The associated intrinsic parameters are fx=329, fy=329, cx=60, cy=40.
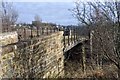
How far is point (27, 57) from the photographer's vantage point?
12.1 ft

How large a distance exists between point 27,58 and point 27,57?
1 centimetres

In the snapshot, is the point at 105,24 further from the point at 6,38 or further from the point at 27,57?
the point at 6,38

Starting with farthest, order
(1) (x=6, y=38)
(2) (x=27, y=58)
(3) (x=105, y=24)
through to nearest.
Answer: (3) (x=105, y=24)
(2) (x=27, y=58)
(1) (x=6, y=38)

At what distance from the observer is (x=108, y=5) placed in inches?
211

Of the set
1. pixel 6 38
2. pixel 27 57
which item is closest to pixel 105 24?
pixel 27 57

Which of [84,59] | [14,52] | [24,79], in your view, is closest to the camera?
[14,52]

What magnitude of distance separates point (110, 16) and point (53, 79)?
4.47 feet

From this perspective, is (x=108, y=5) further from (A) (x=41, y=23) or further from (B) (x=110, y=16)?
(A) (x=41, y=23)

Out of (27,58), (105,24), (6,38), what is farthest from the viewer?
(105,24)

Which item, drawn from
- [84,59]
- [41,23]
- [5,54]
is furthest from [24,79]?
[84,59]

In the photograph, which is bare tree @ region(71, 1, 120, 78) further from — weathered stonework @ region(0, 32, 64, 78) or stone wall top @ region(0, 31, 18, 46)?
stone wall top @ region(0, 31, 18, 46)

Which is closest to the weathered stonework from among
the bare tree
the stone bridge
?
the stone bridge

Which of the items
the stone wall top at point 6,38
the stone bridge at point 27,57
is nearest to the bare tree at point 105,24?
the stone bridge at point 27,57

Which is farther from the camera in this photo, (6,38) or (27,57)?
(27,57)
